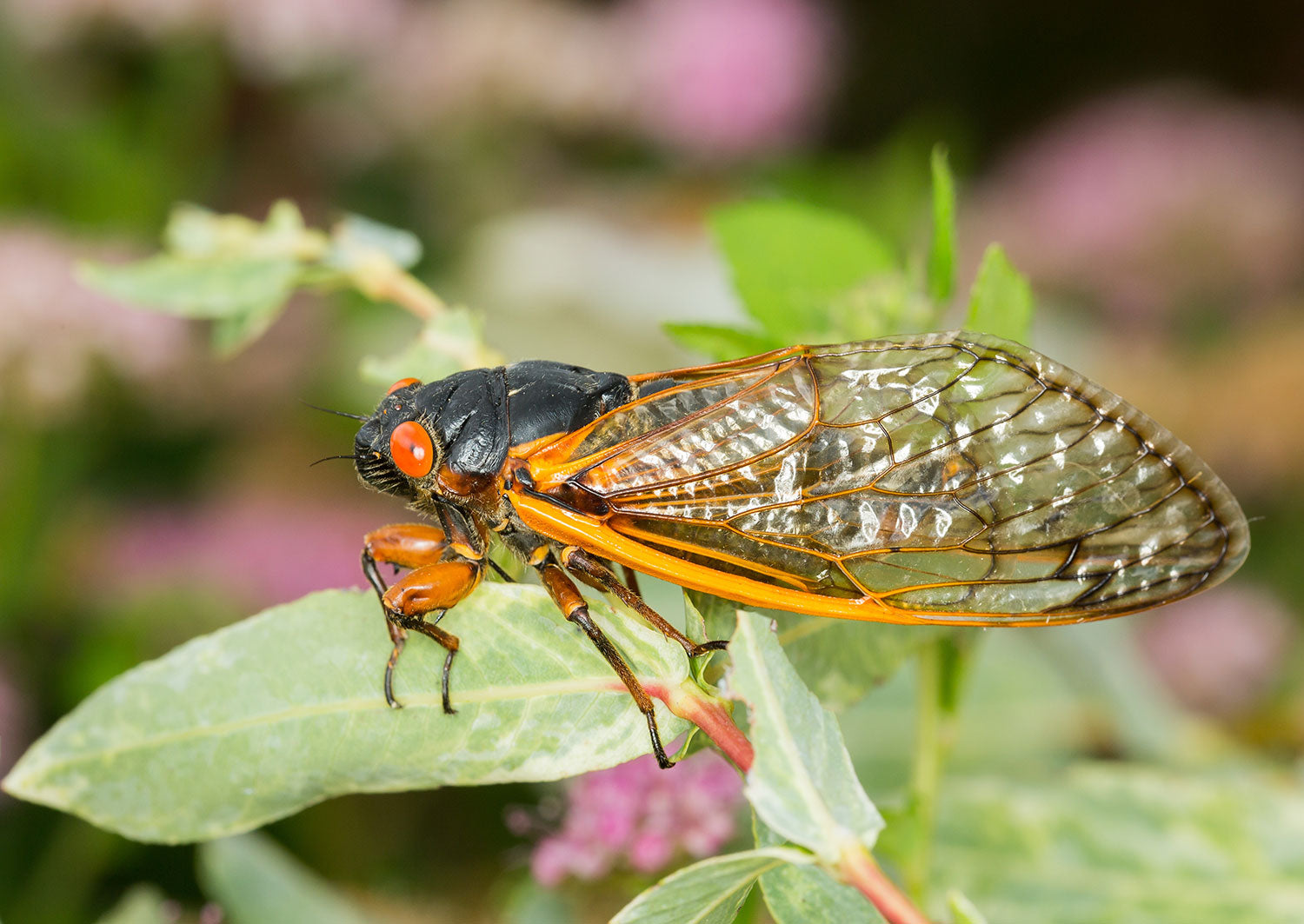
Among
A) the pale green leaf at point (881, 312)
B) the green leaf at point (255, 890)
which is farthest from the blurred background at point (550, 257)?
the pale green leaf at point (881, 312)

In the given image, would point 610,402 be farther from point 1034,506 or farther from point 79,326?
point 79,326

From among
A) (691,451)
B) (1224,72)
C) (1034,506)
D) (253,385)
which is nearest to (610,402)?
(691,451)

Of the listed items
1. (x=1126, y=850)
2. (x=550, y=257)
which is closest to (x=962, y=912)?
(x=1126, y=850)

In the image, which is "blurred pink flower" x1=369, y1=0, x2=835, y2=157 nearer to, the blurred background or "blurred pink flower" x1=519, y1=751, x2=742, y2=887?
the blurred background

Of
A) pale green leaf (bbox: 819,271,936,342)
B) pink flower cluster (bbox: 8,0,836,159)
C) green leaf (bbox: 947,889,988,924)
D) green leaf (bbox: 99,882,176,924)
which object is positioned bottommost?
green leaf (bbox: 947,889,988,924)

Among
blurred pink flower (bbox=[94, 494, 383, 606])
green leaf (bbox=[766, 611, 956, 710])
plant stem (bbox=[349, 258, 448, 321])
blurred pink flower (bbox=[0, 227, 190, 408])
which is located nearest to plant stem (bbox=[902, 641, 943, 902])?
green leaf (bbox=[766, 611, 956, 710])
